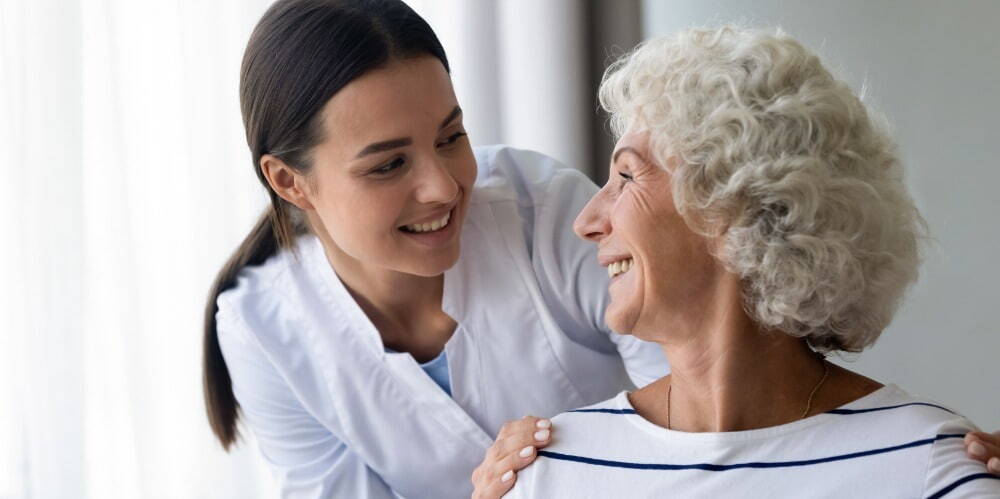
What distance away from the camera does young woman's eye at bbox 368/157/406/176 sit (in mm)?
1660

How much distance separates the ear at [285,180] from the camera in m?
1.73

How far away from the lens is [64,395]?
94.5 inches

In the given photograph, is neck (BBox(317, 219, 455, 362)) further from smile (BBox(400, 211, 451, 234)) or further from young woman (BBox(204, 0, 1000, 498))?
smile (BBox(400, 211, 451, 234))

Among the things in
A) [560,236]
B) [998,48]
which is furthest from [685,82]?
[998,48]

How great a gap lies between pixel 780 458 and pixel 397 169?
70 cm

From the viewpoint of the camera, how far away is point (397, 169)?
168 cm

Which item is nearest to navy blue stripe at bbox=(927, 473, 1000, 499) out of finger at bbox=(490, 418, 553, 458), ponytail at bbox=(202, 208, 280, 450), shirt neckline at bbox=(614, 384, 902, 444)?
shirt neckline at bbox=(614, 384, 902, 444)

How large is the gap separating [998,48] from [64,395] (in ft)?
6.32

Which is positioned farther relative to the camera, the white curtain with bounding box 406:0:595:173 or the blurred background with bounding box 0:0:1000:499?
the white curtain with bounding box 406:0:595:173

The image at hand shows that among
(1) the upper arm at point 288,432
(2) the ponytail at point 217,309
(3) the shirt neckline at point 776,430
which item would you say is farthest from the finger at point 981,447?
(2) the ponytail at point 217,309

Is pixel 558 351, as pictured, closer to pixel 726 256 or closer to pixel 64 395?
pixel 726 256

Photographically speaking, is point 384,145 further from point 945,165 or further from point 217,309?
point 945,165

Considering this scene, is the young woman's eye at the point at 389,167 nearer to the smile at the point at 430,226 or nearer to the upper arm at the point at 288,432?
the smile at the point at 430,226

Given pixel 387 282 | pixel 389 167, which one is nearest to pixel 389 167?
pixel 389 167
